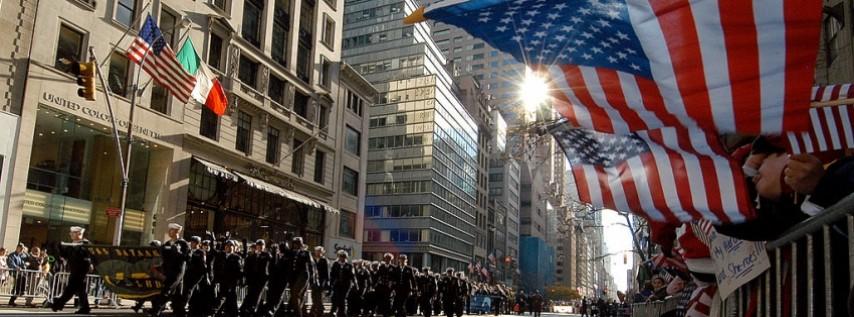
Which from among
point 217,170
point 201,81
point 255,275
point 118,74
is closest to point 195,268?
point 255,275

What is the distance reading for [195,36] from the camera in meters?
31.7

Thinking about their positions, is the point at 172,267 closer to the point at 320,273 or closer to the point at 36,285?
the point at 320,273

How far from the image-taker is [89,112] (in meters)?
26.1

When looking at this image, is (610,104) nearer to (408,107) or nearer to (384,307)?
(384,307)

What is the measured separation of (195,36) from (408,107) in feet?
154

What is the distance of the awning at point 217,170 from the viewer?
3164 centimetres

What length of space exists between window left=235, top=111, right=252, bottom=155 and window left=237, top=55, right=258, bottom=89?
5.71ft

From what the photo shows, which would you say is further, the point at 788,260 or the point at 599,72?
the point at 599,72

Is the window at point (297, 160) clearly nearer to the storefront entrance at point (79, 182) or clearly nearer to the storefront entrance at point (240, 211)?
the storefront entrance at point (240, 211)

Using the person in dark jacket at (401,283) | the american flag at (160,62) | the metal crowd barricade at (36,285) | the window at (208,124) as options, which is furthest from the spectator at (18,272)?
the window at (208,124)

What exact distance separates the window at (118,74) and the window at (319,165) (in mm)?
16401

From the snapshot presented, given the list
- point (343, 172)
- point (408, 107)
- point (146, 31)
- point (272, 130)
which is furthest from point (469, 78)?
point (146, 31)

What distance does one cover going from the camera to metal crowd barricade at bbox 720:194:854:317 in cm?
294

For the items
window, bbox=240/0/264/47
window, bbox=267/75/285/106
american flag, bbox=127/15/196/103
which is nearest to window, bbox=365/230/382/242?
window, bbox=267/75/285/106
